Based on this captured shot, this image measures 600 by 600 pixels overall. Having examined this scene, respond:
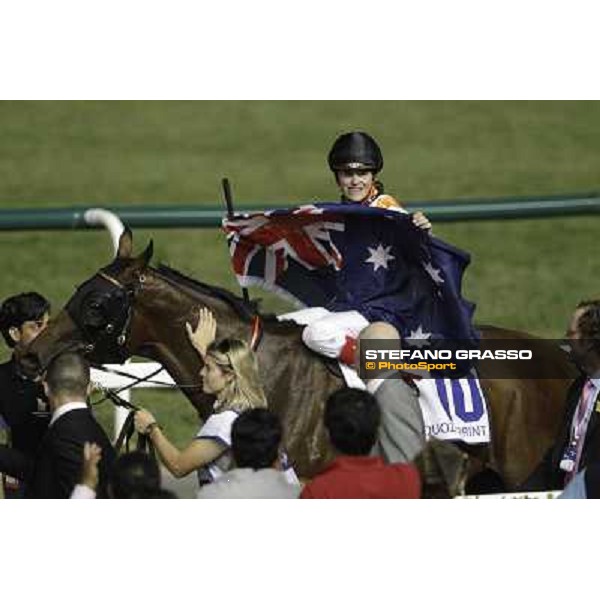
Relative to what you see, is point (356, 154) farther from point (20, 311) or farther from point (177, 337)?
point (20, 311)

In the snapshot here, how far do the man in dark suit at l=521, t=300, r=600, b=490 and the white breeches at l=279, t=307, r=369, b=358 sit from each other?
3.61 feet

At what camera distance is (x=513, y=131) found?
24594mm

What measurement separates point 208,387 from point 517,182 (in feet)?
44.3

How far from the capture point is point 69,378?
29.6 ft

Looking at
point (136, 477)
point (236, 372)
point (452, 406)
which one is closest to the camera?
point (136, 477)

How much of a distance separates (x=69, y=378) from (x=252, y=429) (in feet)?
4.19

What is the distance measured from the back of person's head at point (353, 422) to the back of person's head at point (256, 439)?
25 centimetres

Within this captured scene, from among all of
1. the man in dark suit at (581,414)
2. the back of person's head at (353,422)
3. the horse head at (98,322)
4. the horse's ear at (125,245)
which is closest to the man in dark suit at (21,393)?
the horse head at (98,322)

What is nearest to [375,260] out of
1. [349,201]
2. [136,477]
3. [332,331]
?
[349,201]

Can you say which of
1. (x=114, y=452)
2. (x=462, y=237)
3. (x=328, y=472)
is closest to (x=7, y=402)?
(x=114, y=452)

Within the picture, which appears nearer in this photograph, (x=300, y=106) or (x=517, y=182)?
(x=517, y=182)

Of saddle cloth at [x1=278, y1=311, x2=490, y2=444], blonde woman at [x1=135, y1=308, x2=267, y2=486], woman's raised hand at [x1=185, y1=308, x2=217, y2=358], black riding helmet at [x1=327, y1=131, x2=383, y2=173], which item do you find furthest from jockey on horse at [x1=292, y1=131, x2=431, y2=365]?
blonde woman at [x1=135, y1=308, x2=267, y2=486]

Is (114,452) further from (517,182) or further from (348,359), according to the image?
(517,182)

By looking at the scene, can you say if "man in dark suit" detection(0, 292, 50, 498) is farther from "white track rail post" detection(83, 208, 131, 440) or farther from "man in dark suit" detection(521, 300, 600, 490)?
"man in dark suit" detection(521, 300, 600, 490)
